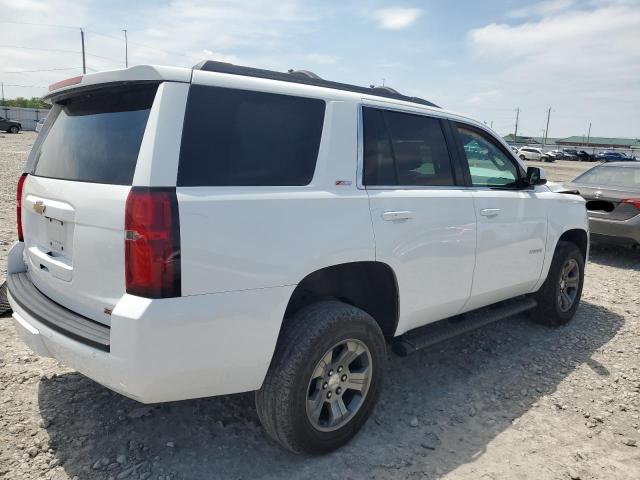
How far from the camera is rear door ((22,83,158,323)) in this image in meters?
2.27

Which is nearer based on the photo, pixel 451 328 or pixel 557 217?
pixel 451 328

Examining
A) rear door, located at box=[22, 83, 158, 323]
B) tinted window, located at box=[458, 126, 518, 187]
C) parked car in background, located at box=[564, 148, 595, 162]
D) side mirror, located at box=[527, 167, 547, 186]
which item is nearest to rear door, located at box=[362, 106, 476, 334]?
tinted window, located at box=[458, 126, 518, 187]

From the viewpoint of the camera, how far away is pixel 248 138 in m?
2.46

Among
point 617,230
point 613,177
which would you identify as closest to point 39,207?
point 617,230

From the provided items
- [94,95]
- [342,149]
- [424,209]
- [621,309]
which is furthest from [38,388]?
[621,309]

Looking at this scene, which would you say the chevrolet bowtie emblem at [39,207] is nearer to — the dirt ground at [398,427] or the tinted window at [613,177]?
the dirt ground at [398,427]

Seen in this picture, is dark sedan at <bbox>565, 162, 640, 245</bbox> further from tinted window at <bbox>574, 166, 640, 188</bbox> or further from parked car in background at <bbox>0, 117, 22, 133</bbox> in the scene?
parked car in background at <bbox>0, 117, 22, 133</bbox>

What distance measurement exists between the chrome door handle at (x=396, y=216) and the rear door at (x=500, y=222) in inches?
31.4

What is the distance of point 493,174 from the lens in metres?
4.09

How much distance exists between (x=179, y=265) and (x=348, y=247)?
94cm

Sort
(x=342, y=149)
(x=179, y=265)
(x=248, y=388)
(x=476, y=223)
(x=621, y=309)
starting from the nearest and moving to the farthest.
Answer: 1. (x=179, y=265)
2. (x=248, y=388)
3. (x=342, y=149)
4. (x=476, y=223)
5. (x=621, y=309)

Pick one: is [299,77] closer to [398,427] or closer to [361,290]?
[361,290]

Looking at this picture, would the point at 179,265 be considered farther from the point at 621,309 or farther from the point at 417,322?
the point at 621,309

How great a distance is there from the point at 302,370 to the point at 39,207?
1.66 m
